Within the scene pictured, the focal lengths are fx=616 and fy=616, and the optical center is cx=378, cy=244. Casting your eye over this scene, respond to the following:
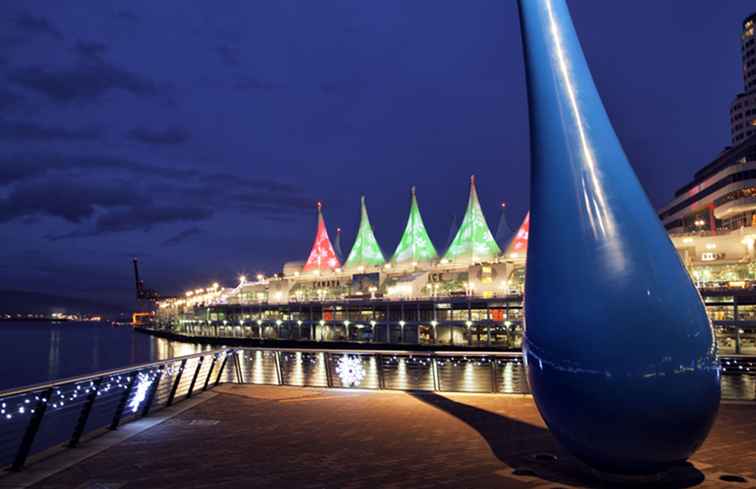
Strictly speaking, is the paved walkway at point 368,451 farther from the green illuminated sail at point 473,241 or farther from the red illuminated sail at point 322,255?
the red illuminated sail at point 322,255

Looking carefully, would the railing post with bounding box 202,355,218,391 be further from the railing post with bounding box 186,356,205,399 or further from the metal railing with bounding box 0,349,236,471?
the railing post with bounding box 186,356,205,399

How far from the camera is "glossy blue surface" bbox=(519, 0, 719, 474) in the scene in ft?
16.6

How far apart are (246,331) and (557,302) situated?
231ft

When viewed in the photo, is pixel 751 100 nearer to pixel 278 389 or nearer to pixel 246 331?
pixel 246 331

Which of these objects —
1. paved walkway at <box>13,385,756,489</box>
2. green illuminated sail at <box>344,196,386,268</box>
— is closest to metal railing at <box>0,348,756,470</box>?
paved walkway at <box>13,385,756,489</box>

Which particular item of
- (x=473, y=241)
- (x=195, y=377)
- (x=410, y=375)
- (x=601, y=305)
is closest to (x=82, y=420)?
(x=195, y=377)

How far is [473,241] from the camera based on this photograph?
72.5 m

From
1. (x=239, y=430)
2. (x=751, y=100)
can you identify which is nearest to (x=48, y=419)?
(x=239, y=430)

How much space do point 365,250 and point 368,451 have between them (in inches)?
3084

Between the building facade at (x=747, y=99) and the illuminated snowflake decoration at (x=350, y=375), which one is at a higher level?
the building facade at (x=747, y=99)

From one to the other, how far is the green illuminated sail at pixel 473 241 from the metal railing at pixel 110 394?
5971 centimetres

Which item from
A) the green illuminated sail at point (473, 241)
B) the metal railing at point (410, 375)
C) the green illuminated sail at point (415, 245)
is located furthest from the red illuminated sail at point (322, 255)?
the metal railing at point (410, 375)

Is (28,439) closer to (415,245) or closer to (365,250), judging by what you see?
(415,245)

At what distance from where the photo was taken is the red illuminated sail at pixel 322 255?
89625mm
